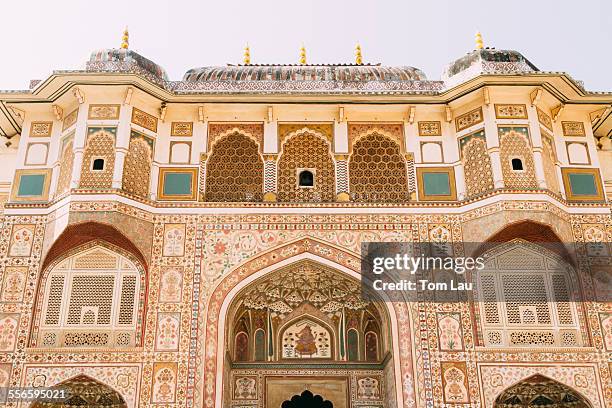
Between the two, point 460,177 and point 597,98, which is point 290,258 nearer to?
point 460,177

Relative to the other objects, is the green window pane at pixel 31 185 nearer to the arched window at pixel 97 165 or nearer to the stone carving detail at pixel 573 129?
the arched window at pixel 97 165

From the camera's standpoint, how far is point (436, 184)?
12.5 metres

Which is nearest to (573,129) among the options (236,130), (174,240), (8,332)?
(236,130)

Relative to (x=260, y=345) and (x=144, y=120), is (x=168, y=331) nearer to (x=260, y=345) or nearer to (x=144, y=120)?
(x=260, y=345)

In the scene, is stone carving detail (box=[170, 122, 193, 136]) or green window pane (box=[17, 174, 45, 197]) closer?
green window pane (box=[17, 174, 45, 197])

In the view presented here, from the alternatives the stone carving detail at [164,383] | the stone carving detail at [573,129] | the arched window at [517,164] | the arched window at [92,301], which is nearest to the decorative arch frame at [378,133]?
the arched window at [517,164]

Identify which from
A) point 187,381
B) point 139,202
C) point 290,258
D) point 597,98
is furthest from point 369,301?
point 597,98

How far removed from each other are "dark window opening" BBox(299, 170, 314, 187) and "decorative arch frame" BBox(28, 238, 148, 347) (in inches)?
121

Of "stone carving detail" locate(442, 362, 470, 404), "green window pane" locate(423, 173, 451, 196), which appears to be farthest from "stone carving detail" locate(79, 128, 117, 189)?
"stone carving detail" locate(442, 362, 470, 404)

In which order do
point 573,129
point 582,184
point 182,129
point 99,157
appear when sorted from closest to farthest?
point 99,157
point 582,184
point 182,129
point 573,129

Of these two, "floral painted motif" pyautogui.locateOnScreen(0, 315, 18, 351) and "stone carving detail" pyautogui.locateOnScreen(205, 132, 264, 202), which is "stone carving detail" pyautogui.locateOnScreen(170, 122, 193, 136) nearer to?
"stone carving detail" pyautogui.locateOnScreen(205, 132, 264, 202)

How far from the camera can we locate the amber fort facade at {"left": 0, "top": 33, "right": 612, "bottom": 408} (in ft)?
36.6

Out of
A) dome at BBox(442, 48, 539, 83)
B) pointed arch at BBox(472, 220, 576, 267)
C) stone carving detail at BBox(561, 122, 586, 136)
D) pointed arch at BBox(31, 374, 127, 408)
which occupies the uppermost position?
dome at BBox(442, 48, 539, 83)

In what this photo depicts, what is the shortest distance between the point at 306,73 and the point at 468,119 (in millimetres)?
3182
